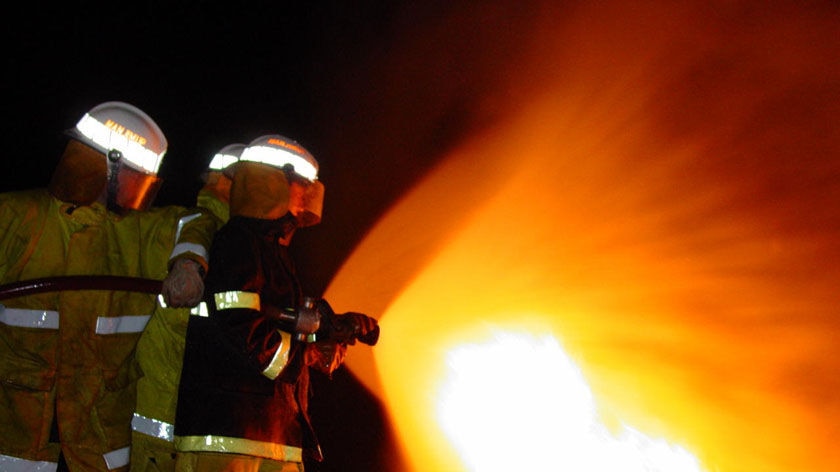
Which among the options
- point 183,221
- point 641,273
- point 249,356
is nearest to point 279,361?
point 249,356

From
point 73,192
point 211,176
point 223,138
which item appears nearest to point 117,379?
point 73,192

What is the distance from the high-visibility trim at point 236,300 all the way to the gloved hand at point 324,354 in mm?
425

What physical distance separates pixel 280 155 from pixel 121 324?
3.90ft

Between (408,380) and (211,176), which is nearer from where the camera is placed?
(211,176)

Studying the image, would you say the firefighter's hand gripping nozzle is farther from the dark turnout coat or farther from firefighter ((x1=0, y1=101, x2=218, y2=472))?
firefighter ((x1=0, y1=101, x2=218, y2=472))

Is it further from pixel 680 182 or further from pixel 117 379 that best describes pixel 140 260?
pixel 680 182

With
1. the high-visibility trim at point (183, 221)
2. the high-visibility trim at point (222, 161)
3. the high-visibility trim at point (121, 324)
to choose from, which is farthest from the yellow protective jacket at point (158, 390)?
the high-visibility trim at point (222, 161)

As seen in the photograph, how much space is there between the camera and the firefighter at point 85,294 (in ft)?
9.45

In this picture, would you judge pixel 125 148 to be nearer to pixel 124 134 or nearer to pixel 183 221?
pixel 124 134

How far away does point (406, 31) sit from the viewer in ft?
29.8

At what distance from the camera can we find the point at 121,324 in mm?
3215

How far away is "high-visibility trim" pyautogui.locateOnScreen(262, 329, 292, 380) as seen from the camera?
3086mm

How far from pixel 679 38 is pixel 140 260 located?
5.82m

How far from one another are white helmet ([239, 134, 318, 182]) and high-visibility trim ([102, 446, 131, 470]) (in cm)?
A: 157
